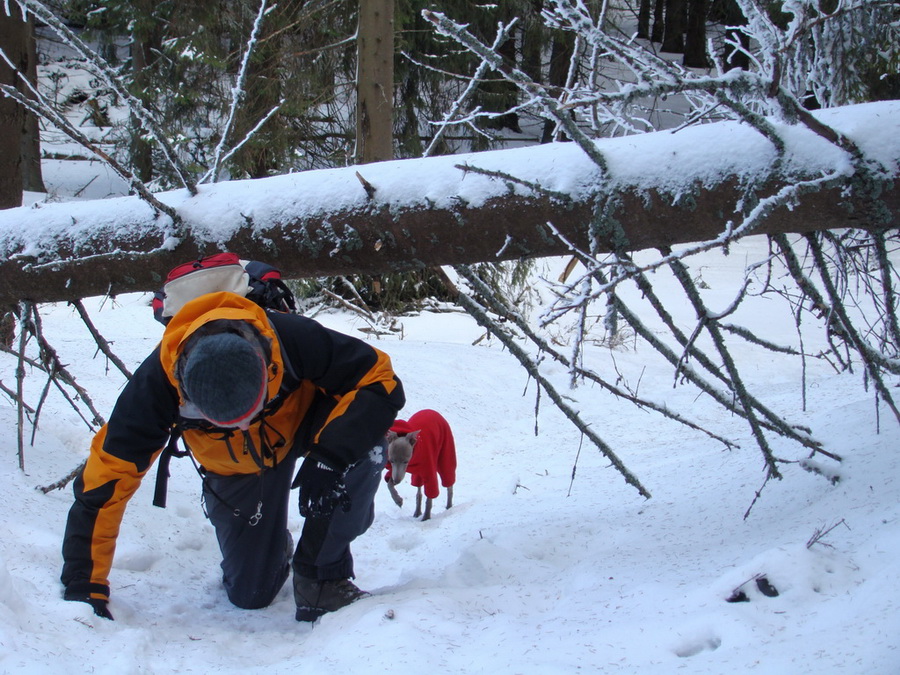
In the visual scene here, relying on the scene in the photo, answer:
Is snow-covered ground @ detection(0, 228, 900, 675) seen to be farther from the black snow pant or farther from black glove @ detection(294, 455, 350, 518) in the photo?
black glove @ detection(294, 455, 350, 518)

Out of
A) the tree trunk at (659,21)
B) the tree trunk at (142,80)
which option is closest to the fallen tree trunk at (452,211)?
the tree trunk at (142,80)

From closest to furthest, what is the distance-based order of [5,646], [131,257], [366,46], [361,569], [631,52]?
[5,646] < [631,52] < [131,257] < [361,569] < [366,46]

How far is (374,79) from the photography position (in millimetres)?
4266

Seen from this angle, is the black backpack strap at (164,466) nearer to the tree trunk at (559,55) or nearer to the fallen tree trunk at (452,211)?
the fallen tree trunk at (452,211)

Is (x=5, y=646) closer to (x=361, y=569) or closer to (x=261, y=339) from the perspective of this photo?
(x=261, y=339)

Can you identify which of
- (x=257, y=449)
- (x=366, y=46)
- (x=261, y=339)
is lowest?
(x=257, y=449)

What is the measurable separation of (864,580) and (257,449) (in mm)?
1669

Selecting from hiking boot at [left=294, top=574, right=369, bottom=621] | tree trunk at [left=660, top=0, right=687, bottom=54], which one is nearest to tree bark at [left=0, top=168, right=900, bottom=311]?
hiking boot at [left=294, top=574, right=369, bottom=621]

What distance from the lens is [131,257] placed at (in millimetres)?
Result: 2461

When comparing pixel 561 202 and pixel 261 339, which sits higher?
pixel 561 202

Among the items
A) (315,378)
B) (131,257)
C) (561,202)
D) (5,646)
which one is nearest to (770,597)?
(561,202)

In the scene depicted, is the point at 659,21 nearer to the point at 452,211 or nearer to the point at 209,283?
the point at 452,211

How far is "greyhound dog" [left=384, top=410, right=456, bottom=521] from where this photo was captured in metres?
3.29

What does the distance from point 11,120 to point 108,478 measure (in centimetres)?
491
